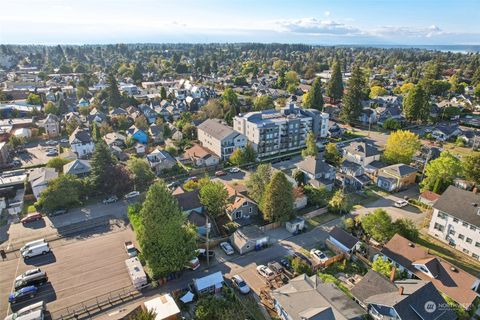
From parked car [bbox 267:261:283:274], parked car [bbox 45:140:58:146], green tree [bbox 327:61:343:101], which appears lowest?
parked car [bbox 267:261:283:274]

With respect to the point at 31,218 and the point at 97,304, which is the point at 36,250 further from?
the point at 97,304

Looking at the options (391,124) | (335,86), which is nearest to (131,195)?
(391,124)

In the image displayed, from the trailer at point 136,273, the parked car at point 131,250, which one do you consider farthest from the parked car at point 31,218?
the trailer at point 136,273

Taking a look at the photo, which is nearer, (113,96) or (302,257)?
(302,257)

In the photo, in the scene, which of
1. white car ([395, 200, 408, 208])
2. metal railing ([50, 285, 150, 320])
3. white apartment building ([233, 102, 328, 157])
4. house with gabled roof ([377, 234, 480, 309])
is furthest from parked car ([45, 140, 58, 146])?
white car ([395, 200, 408, 208])

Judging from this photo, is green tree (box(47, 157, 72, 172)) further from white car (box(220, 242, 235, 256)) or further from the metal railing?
white car (box(220, 242, 235, 256))

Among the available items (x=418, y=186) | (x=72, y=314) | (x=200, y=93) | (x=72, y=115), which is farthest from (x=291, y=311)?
(x=200, y=93)

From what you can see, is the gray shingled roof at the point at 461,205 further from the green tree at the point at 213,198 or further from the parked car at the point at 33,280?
the parked car at the point at 33,280
